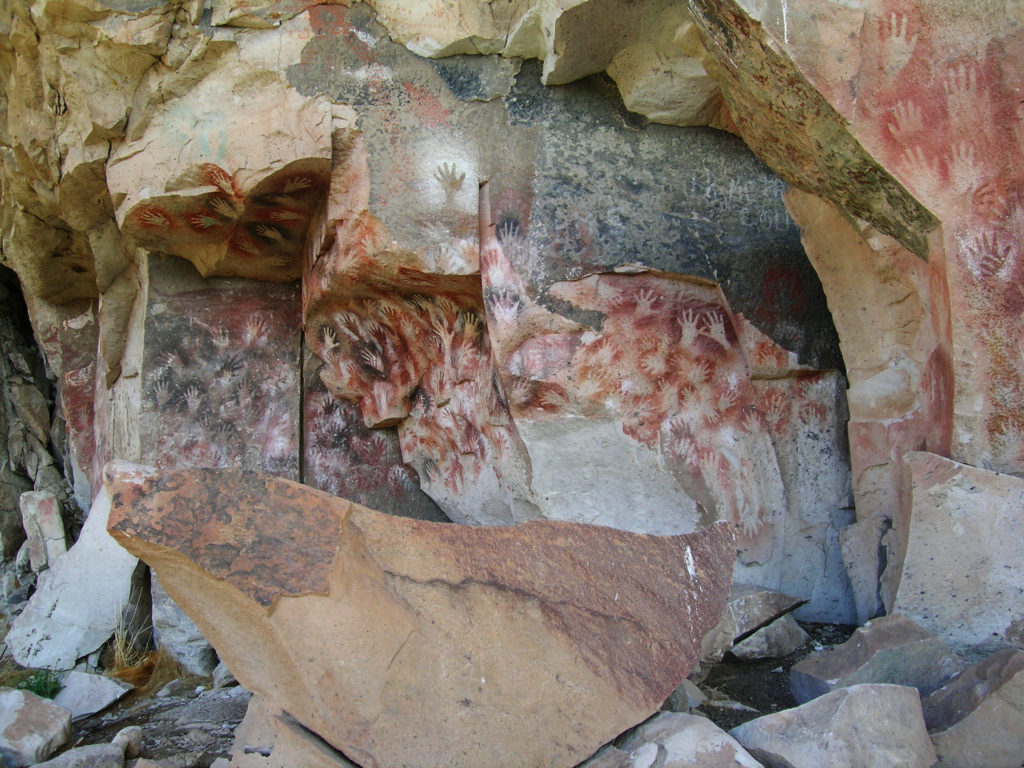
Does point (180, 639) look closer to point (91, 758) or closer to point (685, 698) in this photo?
point (91, 758)

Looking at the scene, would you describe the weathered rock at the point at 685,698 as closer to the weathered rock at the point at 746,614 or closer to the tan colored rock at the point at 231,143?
the weathered rock at the point at 746,614

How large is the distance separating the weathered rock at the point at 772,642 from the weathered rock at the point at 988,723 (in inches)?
36.7

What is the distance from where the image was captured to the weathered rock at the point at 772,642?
2971mm

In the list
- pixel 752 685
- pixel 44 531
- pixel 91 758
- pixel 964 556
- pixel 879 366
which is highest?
pixel 879 366

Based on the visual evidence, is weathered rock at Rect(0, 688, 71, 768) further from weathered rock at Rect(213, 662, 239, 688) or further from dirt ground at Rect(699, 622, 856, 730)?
dirt ground at Rect(699, 622, 856, 730)

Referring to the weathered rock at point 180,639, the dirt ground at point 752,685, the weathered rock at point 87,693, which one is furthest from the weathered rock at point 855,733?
the weathered rock at point 180,639

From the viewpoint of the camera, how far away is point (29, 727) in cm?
268

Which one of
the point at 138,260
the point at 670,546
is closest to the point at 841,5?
the point at 670,546

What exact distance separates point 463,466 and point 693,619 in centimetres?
190

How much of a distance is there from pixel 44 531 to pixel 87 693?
184 cm

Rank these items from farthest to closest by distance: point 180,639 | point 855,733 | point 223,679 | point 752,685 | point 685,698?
point 180,639, point 223,679, point 752,685, point 685,698, point 855,733

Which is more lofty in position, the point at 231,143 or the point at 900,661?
the point at 231,143

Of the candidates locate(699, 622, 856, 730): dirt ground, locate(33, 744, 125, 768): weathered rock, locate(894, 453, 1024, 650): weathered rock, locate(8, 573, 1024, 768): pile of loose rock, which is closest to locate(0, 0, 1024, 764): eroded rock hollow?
locate(894, 453, 1024, 650): weathered rock

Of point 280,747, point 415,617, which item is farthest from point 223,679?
point 415,617
